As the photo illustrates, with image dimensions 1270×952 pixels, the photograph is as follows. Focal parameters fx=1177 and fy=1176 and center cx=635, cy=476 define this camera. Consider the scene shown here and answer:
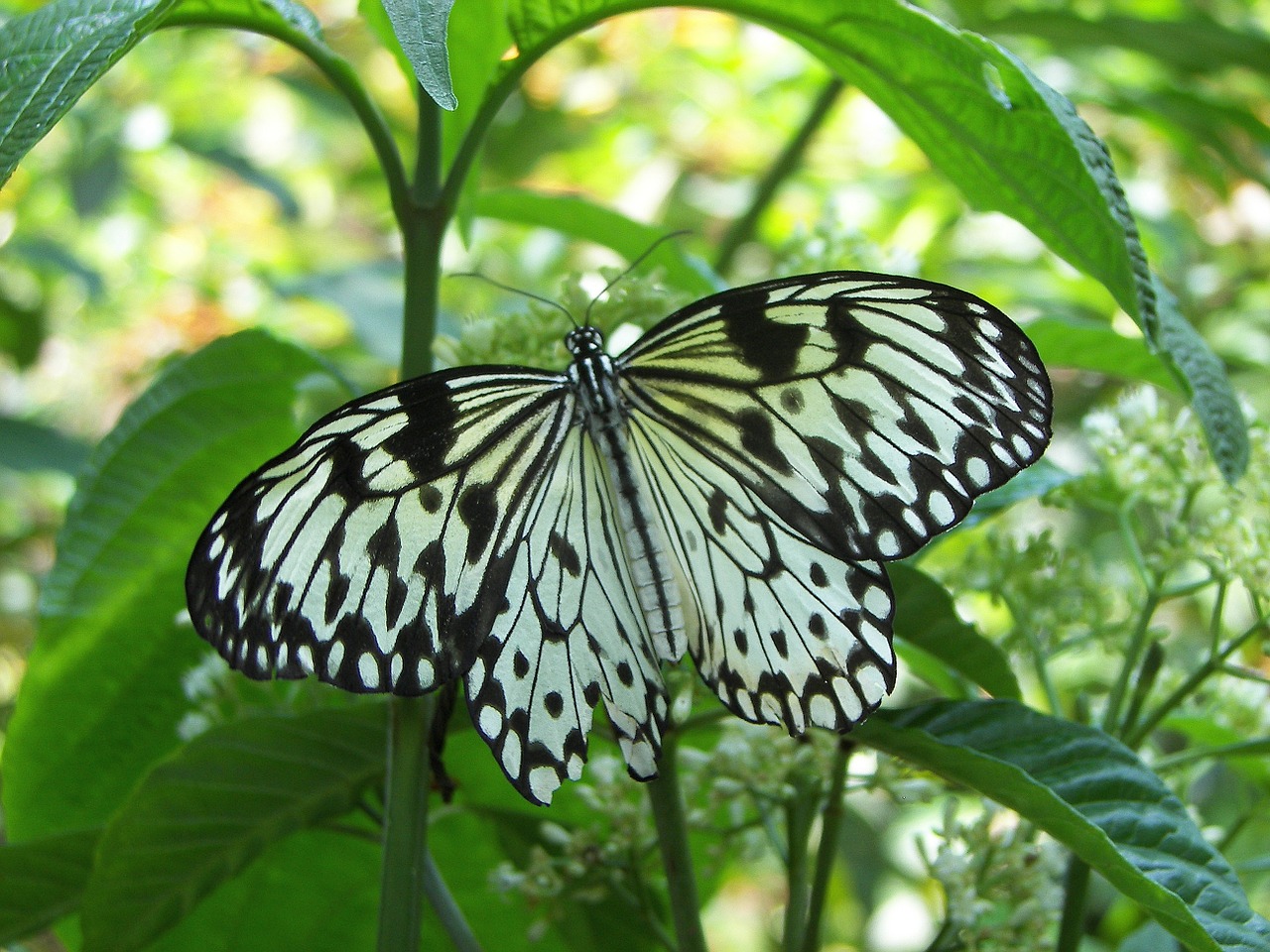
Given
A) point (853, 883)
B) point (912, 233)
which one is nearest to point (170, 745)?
point (853, 883)

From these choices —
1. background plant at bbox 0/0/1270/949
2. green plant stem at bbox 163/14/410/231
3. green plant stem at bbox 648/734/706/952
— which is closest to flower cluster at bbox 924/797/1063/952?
background plant at bbox 0/0/1270/949

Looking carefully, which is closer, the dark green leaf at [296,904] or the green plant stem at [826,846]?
the green plant stem at [826,846]

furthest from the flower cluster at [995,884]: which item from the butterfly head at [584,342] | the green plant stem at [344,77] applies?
the green plant stem at [344,77]

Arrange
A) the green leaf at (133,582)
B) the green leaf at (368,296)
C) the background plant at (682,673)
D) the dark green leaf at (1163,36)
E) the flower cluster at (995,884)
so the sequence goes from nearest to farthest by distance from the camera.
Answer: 1. the background plant at (682,673)
2. the flower cluster at (995,884)
3. the green leaf at (133,582)
4. the dark green leaf at (1163,36)
5. the green leaf at (368,296)

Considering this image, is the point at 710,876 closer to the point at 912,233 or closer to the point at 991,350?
the point at 991,350

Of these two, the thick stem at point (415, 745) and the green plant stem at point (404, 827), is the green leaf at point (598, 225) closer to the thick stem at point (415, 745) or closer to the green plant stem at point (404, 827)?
the thick stem at point (415, 745)

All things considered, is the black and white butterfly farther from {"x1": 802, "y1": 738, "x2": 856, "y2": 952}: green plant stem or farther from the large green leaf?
the large green leaf
